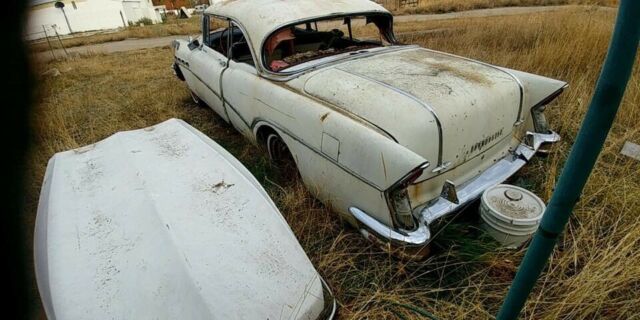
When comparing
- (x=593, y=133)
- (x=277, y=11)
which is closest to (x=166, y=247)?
(x=593, y=133)

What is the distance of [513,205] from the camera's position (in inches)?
76.4

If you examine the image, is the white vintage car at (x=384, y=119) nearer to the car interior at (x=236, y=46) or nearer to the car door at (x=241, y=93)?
the car door at (x=241, y=93)

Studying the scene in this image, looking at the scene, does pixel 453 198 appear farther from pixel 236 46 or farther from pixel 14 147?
pixel 14 147

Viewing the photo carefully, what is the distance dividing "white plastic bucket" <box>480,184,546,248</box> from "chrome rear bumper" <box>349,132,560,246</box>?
0.12 metres

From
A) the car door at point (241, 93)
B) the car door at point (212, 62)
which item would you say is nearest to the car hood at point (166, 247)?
the car door at point (241, 93)

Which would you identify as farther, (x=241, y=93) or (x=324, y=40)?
(x=324, y=40)

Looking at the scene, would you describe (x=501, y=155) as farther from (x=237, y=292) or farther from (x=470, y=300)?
(x=237, y=292)

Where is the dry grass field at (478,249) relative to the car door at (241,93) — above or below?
below

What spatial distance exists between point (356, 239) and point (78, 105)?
5.25m

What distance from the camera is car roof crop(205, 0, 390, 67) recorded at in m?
2.84

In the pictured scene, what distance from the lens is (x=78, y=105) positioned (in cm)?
524

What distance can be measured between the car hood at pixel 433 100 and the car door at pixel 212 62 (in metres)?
1.36

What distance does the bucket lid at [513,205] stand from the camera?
1878mm

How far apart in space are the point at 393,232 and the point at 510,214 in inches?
27.3
